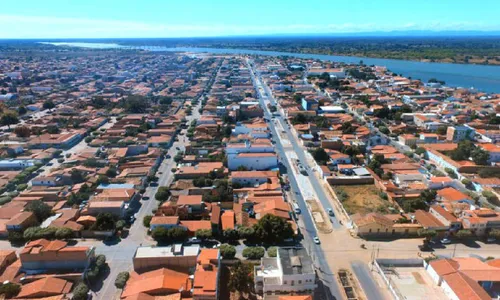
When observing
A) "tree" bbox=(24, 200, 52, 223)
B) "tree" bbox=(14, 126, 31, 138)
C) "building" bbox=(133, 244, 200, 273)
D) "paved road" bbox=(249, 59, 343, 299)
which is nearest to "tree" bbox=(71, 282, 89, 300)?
"building" bbox=(133, 244, 200, 273)

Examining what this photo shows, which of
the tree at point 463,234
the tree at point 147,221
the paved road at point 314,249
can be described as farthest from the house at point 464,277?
the tree at point 147,221

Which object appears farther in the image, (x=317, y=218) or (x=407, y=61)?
(x=407, y=61)

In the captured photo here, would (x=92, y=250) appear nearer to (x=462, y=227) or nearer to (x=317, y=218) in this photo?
(x=317, y=218)

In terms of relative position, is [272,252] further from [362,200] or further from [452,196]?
[452,196]

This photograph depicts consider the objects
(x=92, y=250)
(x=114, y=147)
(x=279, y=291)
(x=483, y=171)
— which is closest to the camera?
(x=279, y=291)

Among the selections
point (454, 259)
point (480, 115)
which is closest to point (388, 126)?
point (480, 115)

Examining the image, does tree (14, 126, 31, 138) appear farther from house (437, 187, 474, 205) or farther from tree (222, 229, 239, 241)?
house (437, 187, 474, 205)

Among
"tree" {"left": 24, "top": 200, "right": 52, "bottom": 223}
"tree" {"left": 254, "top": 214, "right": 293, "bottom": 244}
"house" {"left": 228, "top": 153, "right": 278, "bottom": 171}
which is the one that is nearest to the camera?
"tree" {"left": 254, "top": 214, "right": 293, "bottom": 244}

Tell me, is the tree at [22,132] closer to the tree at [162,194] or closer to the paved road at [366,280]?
the tree at [162,194]
